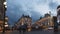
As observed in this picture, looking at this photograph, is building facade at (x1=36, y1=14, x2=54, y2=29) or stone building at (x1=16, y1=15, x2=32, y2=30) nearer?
stone building at (x1=16, y1=15, x2=32, y2=30)

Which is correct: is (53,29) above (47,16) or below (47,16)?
below

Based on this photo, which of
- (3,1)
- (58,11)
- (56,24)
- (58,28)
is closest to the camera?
(3,1)

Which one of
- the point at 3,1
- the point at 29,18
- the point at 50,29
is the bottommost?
the point at 50,29

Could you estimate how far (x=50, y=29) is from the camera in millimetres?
5098

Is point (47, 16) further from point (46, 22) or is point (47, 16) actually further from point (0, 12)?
point (0, 12)

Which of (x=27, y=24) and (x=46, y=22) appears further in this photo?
(x=46, y=22)

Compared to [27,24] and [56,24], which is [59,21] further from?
Answer: [27,24]

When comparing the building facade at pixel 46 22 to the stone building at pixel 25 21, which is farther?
the building facade at pixel 46 22

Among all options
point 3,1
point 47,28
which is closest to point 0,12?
point 3,1

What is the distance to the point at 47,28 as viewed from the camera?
5230 mm

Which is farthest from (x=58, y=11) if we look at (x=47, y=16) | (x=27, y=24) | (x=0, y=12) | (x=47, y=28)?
(x=0, y=12)

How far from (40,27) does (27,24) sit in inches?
19.2

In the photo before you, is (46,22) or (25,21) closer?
(25,21)

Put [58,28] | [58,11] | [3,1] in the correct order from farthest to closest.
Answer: [58,11] → [58,28] → [3,1]
